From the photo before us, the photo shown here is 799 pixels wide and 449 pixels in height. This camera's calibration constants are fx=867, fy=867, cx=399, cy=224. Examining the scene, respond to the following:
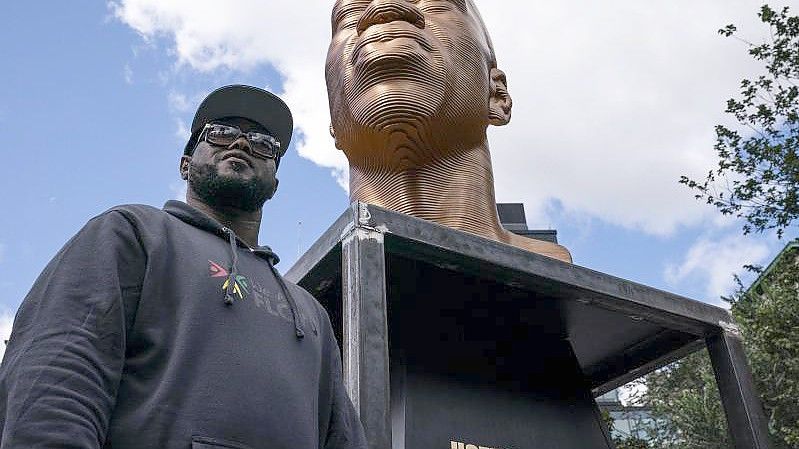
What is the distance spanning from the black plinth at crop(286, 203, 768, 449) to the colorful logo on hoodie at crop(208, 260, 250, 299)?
1457 mm

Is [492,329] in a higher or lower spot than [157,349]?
higher

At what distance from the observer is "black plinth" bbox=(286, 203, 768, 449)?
431cm

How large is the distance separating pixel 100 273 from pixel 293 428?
62cm

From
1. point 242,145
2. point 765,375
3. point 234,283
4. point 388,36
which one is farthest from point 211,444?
point 765,375

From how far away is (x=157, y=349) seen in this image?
2135 millimetres

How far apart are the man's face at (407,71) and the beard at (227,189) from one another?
2874 millimetres

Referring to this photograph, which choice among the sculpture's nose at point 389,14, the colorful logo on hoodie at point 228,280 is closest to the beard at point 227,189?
the colorful logo on hoodie at point 228,280

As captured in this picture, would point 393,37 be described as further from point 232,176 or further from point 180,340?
point 180,340

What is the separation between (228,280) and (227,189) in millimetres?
410

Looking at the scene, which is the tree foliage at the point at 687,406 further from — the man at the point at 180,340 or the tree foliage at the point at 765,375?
the man at the point at 180,340

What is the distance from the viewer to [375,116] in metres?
5.57

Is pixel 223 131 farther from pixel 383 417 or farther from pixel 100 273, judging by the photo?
pixel 383 417

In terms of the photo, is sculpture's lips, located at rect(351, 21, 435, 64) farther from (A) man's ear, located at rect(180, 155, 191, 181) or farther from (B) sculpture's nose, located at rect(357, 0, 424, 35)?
(A) man's ear, located at rect(180, 155, 191, 181)

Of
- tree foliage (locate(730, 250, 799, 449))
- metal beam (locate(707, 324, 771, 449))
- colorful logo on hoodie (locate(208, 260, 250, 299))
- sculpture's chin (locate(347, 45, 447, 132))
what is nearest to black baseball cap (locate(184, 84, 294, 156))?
colorful logo on hoodie (locate(208, 260, 250, 299))
